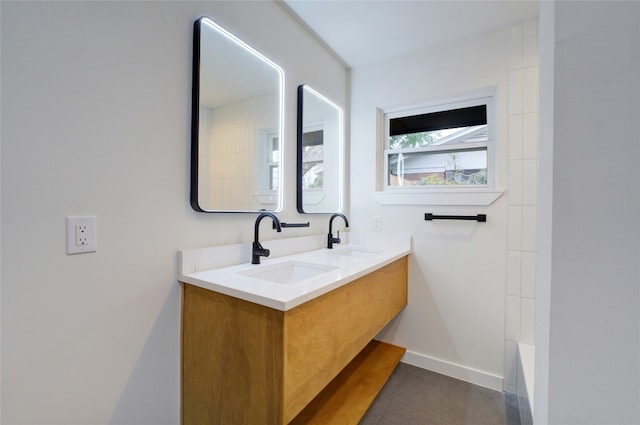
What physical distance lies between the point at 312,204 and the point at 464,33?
1548mm

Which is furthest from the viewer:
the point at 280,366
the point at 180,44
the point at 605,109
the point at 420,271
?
the point at 420,271

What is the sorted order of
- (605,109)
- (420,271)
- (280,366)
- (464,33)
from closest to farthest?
1. (605,109)
2. (280,366)
3. (464,33)
4. (420,271)

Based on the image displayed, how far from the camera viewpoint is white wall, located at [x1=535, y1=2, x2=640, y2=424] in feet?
1.26

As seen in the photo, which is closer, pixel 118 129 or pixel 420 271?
pixel 118 129

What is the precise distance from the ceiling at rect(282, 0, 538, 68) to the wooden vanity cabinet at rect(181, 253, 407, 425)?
162cm

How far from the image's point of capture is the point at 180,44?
1163 mm

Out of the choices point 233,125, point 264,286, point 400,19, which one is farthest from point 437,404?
point 400,19

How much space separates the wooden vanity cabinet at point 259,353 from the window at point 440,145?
1199 mm

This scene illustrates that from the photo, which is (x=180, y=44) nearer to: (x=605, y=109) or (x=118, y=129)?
(x=118, y=129)

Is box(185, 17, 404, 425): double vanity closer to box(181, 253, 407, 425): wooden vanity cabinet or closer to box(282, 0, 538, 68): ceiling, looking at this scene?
box(181, 253, 407, 425): wooden vanity cabinet

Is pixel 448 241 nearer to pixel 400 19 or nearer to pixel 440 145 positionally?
pixel 440 145

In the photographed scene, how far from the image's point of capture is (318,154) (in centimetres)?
202

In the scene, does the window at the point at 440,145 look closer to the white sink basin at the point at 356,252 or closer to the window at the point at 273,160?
the white sink basin at the point at 356,252

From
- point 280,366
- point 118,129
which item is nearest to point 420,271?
point 280,366
